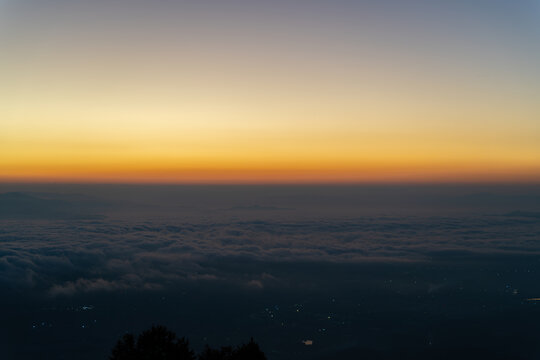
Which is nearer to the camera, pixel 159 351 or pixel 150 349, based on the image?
pixel 159 351

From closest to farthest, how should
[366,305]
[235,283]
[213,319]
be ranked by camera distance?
[213,319], [366,305], [235,283]

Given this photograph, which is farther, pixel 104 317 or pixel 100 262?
pixel 100 262

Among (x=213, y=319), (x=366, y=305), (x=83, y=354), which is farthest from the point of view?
(x=366, y=305)

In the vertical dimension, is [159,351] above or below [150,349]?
above

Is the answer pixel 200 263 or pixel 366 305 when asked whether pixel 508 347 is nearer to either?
pixel 366 305

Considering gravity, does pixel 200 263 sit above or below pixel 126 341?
below

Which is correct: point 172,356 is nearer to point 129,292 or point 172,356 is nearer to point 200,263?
point 129,292

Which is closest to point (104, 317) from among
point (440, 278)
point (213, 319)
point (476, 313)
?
point (213, 319)

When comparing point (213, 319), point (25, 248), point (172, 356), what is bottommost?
point (213, 319)

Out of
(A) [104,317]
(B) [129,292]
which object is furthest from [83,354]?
(B) [129,292]
